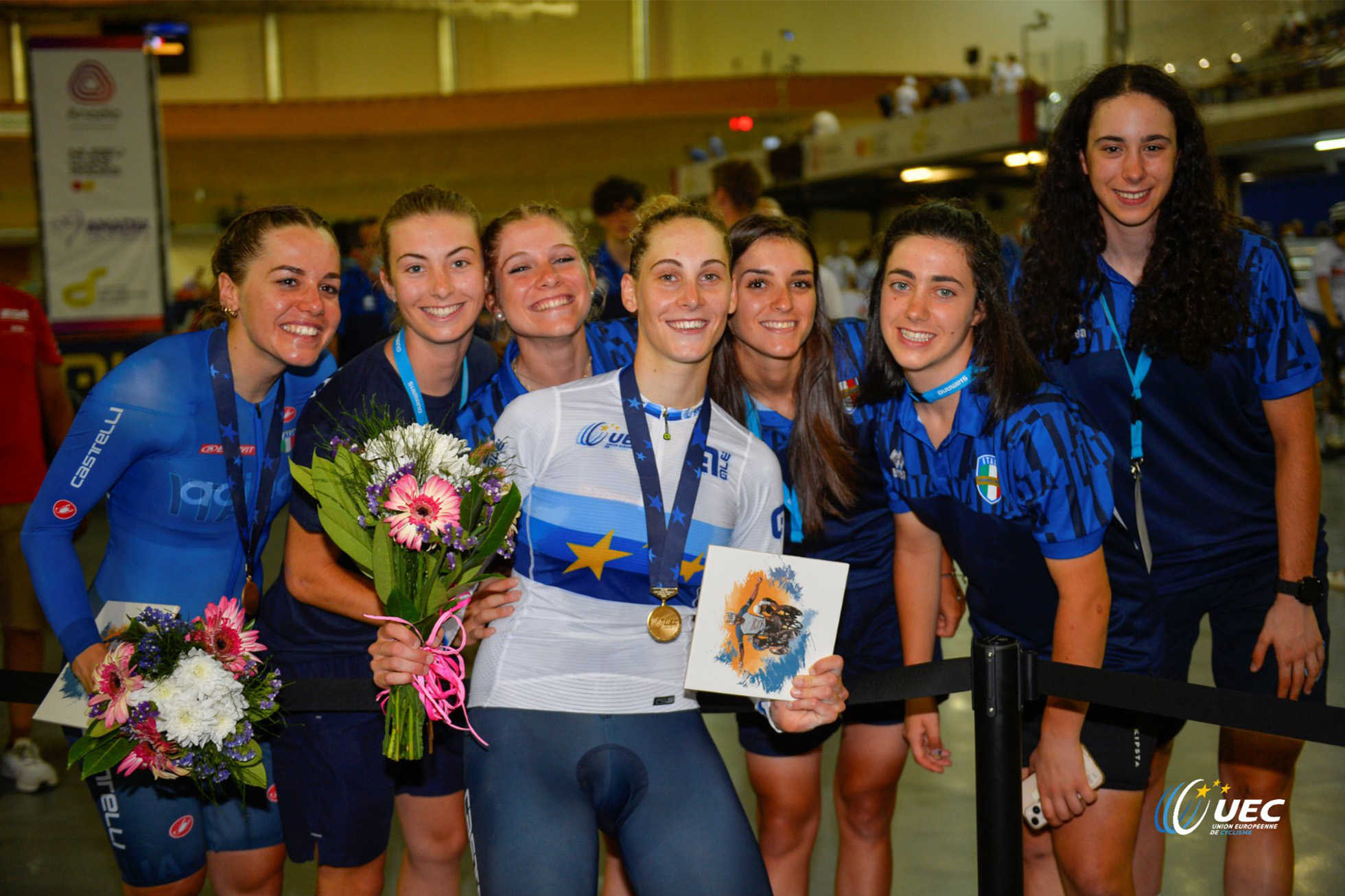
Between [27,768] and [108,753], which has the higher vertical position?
[108,753]

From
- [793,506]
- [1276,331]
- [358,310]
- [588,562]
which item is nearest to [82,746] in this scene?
[588,562]

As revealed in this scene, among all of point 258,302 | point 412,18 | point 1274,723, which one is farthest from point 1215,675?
Answer: point 412,18

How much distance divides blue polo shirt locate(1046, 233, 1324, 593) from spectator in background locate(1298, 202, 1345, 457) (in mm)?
7973

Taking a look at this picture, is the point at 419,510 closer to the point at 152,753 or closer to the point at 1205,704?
the point at 152,753

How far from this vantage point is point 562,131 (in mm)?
24422

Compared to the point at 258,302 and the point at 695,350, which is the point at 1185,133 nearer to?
the point at 695,350

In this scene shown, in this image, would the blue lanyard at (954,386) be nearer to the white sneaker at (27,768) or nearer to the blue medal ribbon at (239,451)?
the blue medal ribbon at (239,451)

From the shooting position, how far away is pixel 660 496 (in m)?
2.36

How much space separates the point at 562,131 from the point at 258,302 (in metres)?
22.9

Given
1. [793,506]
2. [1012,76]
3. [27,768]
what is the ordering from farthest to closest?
[1012,76] → [27,768] → [793,506]

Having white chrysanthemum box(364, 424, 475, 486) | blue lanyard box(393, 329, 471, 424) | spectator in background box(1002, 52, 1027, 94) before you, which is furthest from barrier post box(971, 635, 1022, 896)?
spectator in background box(1002, 52, 1027, 94)

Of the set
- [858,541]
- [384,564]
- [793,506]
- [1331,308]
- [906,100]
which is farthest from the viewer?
[906,100]

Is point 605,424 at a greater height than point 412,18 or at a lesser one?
lesser
